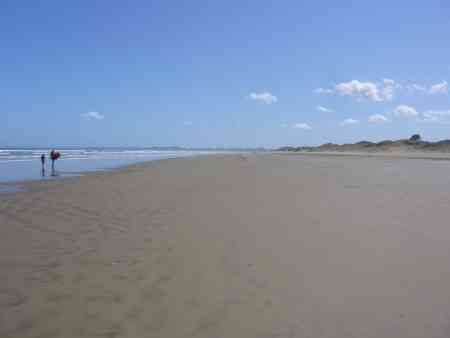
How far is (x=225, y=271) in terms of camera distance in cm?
411

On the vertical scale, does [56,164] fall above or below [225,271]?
above

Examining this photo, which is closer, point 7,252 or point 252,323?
point 252,323

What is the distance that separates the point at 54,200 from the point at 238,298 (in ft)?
24.9

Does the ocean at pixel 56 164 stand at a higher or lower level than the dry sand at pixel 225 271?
higher

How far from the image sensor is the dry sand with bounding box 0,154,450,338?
2.91 metres

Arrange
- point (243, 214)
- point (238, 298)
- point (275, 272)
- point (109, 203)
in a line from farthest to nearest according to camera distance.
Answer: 1. point (109, 203)
2. point (243, 214)
3. point (275, 272)
4. point (238, 298)

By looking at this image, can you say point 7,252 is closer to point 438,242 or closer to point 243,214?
point 243,214

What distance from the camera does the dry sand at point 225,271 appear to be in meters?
2.91

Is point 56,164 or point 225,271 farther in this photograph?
point 56,164

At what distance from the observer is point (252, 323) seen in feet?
9.63

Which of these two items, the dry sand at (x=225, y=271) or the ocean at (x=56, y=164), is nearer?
the dry sand at (x=225, y=271)

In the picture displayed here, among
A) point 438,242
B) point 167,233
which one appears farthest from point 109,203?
point 438,242

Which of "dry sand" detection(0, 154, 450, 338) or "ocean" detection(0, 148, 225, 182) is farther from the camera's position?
"ocean" detection(0, 148, 225, 182)

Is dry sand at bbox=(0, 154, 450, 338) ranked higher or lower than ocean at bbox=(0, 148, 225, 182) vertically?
lower
